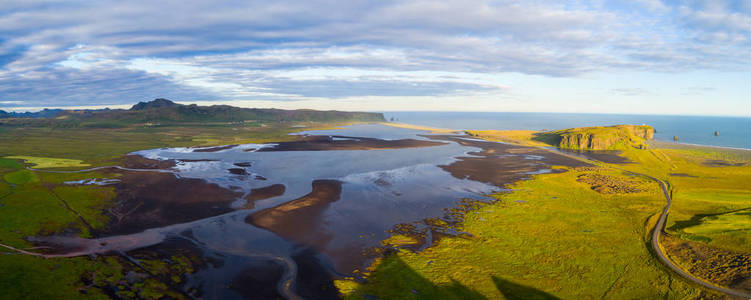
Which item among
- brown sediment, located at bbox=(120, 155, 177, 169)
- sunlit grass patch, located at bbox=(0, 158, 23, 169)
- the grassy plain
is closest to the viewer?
the grassy plain

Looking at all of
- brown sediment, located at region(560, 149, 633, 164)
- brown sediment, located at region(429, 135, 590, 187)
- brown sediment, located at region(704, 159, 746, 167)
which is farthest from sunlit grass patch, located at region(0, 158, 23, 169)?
brown sediment, located at region(704, 159, 746, 167)

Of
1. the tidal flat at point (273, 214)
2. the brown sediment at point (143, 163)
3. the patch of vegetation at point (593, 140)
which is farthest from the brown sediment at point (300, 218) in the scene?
the patch of vegetation at point (593, 140)

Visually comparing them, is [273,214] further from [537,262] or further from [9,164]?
[9,164]

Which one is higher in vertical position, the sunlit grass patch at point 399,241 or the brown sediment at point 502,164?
the brown sediment at point 502,164

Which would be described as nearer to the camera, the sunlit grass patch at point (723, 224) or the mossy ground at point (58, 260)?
the mossy ground at point (58, 260)

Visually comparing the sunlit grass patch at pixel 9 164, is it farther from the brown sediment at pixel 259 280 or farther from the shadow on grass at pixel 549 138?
the shadow on grass at pixel 549 138

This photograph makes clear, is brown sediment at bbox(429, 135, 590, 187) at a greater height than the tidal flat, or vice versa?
brown sediment at bbox(429, 135, 590, 187)

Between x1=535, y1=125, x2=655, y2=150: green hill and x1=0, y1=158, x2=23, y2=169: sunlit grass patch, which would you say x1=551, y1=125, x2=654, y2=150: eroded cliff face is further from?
x1=0, y1=158, x2=23, y2=169: sunlit grass patch
